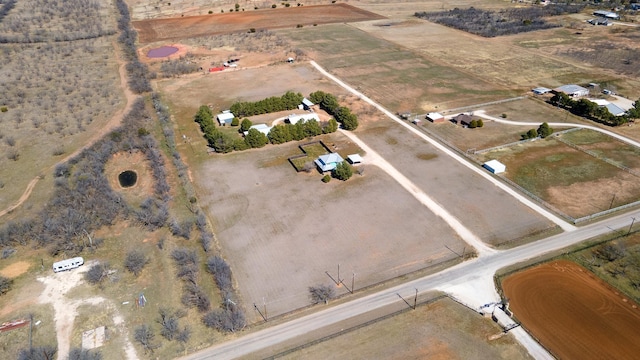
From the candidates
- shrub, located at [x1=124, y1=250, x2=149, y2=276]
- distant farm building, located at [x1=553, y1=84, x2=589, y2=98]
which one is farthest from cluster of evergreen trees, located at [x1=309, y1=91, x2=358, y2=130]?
distant farm building, located at [x1=553, y1=84, x2=589, y2=98]

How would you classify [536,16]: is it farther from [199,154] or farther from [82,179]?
[82,179]

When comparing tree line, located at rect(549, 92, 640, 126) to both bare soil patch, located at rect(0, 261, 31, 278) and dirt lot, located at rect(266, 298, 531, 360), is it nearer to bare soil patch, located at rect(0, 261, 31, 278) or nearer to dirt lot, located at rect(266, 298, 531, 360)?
dirt lot, located at rect(266, 298, 531, 360)

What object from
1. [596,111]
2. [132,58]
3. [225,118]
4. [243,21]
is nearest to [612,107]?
[596,111]

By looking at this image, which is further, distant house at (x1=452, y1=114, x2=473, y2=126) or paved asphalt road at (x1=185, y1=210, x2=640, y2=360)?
distant house at (x1=452, y1=114, x2=473, y2=126)

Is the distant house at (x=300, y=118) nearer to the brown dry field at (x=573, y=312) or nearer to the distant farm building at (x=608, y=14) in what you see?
the brown dry field at (x=573, y=312)

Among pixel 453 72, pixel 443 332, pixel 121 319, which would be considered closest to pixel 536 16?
pixel 453 72

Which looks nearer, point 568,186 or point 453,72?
point 568,186
